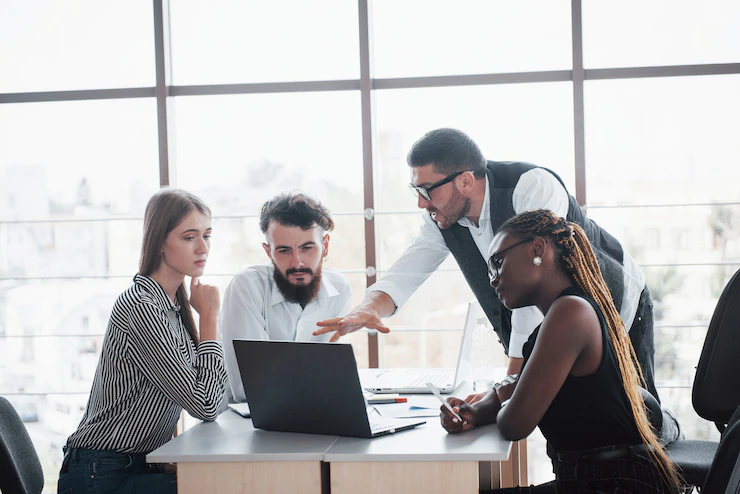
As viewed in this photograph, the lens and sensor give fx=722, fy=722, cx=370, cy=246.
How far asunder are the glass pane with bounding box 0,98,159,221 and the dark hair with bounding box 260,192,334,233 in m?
1.34

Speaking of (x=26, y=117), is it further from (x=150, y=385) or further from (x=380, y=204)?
(x=150, y=385)

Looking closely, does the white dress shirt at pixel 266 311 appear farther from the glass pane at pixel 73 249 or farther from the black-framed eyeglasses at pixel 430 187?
the glass pane at pixel 73 249

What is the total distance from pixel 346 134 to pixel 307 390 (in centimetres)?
206

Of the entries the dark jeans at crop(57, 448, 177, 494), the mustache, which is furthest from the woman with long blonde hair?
the mustache

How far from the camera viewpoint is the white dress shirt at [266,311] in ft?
7.64

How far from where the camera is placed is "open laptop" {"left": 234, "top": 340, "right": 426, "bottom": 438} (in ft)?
5.03

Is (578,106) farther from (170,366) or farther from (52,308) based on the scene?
(52,308)

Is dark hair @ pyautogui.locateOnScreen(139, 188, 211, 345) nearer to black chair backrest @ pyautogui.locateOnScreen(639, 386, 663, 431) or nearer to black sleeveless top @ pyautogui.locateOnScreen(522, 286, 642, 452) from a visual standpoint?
black sleeveless top @ pyautogui.locateOnScreen(522, 286, 642, 452)

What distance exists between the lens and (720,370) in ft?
6.53

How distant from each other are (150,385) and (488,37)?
2.31 m

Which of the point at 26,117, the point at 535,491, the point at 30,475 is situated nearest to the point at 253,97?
the point at 26,117

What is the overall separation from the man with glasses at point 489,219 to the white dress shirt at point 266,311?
0.48 ft

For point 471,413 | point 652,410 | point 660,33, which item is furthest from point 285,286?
point 660,33

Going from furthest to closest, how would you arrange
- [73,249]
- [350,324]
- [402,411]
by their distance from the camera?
[73,249] → [350,324] → [402,411]
